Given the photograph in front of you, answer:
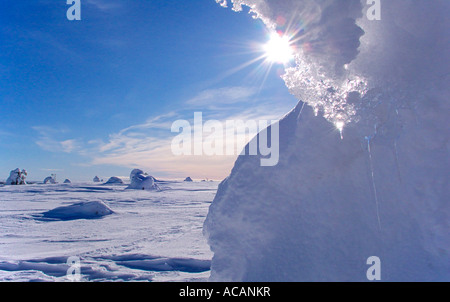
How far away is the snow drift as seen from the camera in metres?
2.38

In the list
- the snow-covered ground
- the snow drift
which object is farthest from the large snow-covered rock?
the snow drift

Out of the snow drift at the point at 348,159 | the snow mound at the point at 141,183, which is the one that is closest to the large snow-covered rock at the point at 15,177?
the snow mound at the point at 141,183

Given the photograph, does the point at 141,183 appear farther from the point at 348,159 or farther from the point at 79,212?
the point at 348,159

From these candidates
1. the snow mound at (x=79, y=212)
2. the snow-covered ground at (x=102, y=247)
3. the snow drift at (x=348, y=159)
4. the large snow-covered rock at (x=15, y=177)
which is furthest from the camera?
the large snow-covered rock at (x=15, y=177)

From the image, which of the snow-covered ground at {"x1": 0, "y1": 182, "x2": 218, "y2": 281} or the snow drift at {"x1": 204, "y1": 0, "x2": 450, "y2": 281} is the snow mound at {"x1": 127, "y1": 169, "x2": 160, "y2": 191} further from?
the snow drift at {"x1": 204, "y1": 0, "x2": 450, "y2": 281}

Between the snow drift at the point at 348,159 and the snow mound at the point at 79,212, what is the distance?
749cm

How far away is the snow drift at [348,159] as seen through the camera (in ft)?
7.80

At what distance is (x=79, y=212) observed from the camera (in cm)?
886

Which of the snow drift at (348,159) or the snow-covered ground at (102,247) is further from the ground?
the snow drift at (348,159)

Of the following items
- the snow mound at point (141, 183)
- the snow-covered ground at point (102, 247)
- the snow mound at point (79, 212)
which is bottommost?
the snow-covered ground at point (102, 247)

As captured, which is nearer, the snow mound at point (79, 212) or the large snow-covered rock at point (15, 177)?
the snow mound at point (79, 212)

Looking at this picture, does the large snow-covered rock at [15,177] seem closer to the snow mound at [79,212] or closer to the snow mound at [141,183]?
the snow mound at [141,183]

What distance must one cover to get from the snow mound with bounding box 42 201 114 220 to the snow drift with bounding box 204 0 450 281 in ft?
24.6
